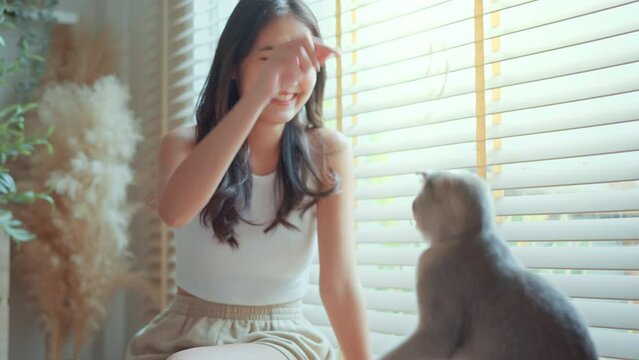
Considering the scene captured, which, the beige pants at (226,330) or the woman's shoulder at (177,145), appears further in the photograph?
the woman's shoulder at (177,145)

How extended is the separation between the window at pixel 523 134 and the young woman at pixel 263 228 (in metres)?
0.14

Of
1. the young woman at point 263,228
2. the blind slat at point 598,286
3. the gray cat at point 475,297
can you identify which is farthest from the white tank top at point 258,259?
the gray cat at point 475,297

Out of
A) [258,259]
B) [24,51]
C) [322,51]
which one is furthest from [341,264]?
[24,51]

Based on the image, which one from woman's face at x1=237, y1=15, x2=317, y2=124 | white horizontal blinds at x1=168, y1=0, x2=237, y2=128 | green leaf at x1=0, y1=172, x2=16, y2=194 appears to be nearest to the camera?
woman's face at x1=237, y1=15, x2=317, y2=124

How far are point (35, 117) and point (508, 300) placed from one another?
7.44ft

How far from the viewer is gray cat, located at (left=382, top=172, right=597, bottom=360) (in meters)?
0.60

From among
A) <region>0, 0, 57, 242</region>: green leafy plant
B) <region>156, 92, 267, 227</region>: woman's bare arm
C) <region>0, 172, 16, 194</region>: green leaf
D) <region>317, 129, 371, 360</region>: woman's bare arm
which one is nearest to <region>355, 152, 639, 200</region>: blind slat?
<region>317, 129, 371, 360</region>: woman's bare arm

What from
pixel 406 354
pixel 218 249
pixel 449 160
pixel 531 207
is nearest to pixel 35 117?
pixel 218 249

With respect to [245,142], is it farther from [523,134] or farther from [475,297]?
[475,297]

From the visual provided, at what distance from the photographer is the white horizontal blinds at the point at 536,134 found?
1082 mm

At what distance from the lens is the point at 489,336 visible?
603 mm

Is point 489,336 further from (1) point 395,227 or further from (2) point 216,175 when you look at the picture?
(1) point 395,227

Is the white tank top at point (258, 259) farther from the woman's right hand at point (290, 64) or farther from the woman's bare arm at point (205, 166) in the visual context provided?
the woman's right hand at point (290, 64)

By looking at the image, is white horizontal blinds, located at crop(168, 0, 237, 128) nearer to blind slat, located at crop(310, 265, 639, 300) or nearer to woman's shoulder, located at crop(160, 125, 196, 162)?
woman's shoulder, located at crop(160, 125, 196, 162)
